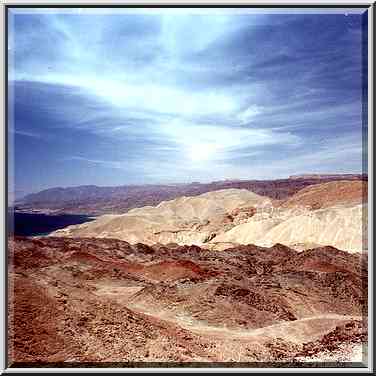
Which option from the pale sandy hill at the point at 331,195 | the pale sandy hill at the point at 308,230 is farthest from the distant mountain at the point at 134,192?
the pale sandy hill at the point at 308,230

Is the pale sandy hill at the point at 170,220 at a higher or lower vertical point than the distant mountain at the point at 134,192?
lower

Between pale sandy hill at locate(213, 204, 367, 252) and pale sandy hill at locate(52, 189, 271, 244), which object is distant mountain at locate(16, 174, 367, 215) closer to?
pale sandy hill at locate(52, 189, 271, 244)

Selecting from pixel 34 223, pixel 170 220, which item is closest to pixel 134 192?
pixel 170 220

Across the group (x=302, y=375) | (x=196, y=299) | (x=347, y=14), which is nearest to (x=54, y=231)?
(x=196, y=299)

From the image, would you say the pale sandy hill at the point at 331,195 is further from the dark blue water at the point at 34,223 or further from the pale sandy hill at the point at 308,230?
the dark blue water at the point at 34,223

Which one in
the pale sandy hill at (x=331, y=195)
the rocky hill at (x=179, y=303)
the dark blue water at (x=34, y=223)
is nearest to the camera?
the rocky hill at (x=179, y=303)

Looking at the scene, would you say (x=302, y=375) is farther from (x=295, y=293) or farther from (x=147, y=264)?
(x=147, y=264)
